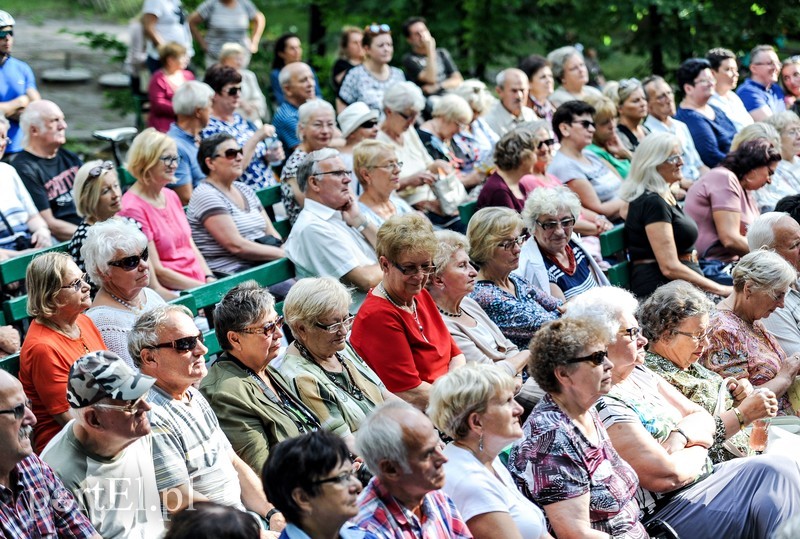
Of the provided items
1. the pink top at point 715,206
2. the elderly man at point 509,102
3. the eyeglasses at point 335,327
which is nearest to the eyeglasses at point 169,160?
the eyeglasses at point 335,327

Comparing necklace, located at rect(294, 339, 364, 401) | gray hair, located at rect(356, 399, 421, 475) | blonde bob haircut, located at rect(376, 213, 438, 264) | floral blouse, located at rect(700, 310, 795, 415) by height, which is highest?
blonde bob haircut, located at rect(376, 213, 438, 264)

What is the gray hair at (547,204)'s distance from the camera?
6.18 meters

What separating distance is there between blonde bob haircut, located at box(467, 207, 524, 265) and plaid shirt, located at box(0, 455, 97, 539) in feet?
9.11

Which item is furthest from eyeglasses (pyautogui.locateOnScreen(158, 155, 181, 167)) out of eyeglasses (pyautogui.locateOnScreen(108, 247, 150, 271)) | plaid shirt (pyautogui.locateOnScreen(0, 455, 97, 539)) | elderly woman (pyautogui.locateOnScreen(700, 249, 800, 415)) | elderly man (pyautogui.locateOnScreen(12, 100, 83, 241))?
elderly woman (pyautogui.locateOnScreen(700, 249, 800, 415))

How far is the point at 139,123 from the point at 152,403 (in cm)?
704

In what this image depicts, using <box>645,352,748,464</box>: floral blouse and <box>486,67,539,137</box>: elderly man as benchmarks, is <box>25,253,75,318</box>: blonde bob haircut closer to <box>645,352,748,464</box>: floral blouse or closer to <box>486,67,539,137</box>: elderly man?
<box>645,352,748,464</box>: floral blouse

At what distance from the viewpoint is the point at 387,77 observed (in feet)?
32.1

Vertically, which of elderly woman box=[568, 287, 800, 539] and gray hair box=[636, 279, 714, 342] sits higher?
gray hair box=[636, 279, 714, 342]

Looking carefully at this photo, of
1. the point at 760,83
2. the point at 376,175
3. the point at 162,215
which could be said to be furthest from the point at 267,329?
the point at 760,83

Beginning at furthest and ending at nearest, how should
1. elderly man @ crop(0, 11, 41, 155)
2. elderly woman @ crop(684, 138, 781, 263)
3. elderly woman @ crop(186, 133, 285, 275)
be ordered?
1. elderly man @ crop(0, 11, 41, 155)
2. elderly woman @ crop(684, 138, 781, 263)
3. elderly woman @ crop(186, 133, 285, 275)

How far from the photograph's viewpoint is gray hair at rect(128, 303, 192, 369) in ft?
13.8

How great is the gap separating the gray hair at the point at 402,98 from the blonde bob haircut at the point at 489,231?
2.22m

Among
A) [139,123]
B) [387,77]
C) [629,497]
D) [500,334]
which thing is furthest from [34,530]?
[139,123]

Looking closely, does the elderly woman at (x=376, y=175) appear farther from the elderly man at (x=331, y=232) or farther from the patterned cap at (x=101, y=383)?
the patterned cap at (x=101, y=383)
